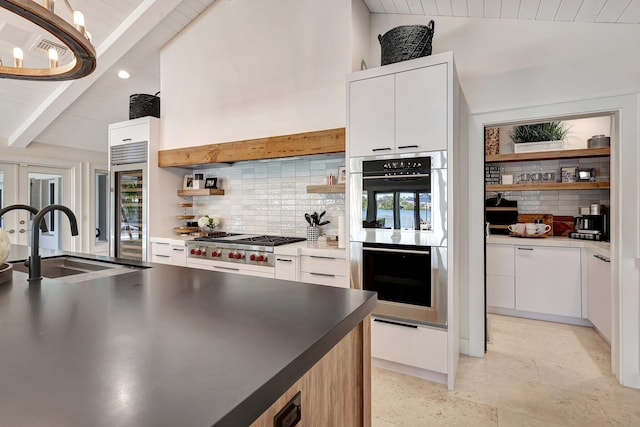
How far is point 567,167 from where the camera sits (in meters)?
3.80

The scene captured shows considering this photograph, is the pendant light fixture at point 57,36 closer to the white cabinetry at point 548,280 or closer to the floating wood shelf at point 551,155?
the floating wood shelf at point 551,155

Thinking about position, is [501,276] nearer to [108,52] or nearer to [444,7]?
[444,7]

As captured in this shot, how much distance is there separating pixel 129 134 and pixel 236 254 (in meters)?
2.30

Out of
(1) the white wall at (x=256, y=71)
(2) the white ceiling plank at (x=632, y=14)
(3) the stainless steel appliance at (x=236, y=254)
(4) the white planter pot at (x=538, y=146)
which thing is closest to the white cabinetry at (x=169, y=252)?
(3) the stainless steel appliance at (x=236, y=254)

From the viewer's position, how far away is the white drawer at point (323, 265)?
279cm

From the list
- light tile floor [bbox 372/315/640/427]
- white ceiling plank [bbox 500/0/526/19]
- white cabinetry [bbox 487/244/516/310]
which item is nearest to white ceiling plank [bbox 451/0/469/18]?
white ceiling plank [bbox 500/0/526/19]

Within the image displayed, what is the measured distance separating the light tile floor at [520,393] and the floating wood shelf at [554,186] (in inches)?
60.6

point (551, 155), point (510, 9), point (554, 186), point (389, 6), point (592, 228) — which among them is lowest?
point (592, 228)

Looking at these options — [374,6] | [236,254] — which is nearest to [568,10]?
[374,6]

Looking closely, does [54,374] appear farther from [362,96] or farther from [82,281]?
[362,96]

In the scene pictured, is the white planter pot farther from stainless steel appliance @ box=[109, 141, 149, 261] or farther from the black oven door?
stainless steel appliance @ box=[109, 141, 149, 261]

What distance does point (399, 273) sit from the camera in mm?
2475

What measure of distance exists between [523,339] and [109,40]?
16.9 ft

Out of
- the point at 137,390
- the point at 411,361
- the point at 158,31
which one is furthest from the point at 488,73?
the point at 158,31
